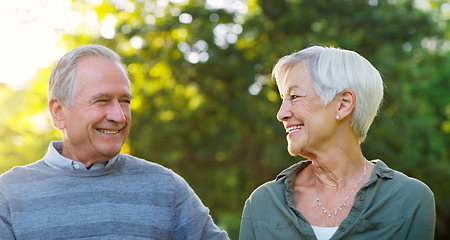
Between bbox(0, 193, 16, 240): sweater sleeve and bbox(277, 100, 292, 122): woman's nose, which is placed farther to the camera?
bbox(277, 100, 292, 122): woman's nose

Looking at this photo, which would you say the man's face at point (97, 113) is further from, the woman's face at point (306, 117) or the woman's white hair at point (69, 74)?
the woman's face at point (306, 117)

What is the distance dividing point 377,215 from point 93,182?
130 cm

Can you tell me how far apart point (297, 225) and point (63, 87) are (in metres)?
1.27

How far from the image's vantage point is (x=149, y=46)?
1086 cm

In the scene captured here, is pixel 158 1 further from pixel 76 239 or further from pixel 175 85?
pixel 76 239

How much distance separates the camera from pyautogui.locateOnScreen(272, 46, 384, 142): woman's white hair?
91.7 inches

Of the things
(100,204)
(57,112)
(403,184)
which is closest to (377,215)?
(403,184)

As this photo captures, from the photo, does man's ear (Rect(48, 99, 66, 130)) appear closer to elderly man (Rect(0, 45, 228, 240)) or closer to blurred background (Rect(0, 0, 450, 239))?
elderly man (Rect(0, 45, 228, 240))

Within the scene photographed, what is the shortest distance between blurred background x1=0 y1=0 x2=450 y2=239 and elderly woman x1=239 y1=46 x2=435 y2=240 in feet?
23.5

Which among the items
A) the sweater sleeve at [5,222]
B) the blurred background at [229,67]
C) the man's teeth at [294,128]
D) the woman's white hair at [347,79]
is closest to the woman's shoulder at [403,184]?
the woman's white hair at [347,79]

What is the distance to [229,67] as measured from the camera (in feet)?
33.9

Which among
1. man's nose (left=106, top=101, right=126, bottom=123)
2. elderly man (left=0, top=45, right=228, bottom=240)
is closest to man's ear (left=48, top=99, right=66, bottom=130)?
elderly man (left=0, top=45, right=228, bottom=240)

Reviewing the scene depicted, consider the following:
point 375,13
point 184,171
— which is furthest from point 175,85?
point 375,13

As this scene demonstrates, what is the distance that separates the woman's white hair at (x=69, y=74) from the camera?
97.9 inches
